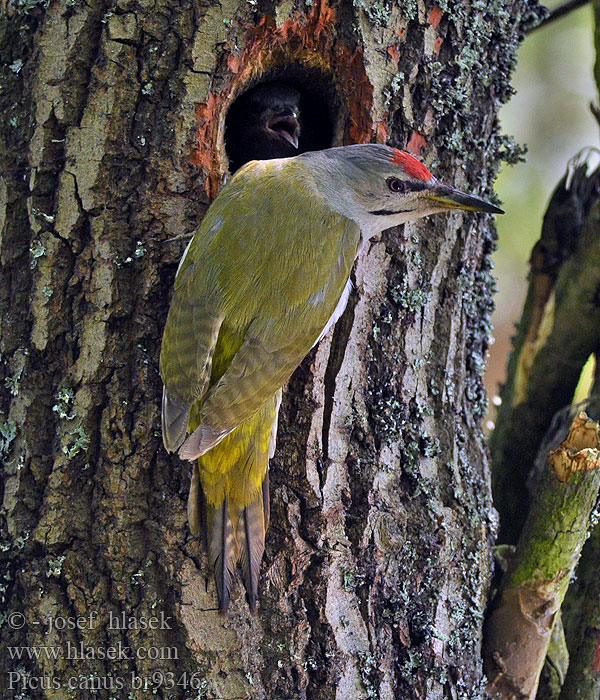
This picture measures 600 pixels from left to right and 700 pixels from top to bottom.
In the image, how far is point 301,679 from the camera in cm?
236

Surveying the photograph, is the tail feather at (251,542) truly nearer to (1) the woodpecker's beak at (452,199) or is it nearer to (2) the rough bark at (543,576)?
(2) the rough bark at (543,576)

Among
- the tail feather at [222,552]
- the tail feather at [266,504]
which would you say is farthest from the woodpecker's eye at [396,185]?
the tail feather at [222,552]

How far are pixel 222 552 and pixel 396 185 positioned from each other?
1301 millimetres

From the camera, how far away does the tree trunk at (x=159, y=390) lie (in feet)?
7.75

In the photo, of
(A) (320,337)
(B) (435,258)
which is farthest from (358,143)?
(A) (320,337)

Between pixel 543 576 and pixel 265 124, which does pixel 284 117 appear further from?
pixel 543 576

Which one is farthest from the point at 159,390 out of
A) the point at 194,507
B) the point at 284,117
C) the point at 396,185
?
the point at 284,117

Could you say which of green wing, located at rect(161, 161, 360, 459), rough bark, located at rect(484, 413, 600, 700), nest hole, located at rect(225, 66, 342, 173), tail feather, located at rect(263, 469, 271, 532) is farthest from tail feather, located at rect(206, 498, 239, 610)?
nest hole, located at rect(225, 66, 342, 173)

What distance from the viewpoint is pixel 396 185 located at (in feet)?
8.87

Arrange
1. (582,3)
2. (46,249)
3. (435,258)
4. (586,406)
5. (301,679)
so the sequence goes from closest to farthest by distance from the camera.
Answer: (301,679)
(46,249)
(435,258)
(586,406)
(582,3)

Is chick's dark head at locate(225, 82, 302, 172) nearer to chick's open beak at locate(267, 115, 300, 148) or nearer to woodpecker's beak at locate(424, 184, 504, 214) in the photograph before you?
chick's open beak at locate(267, 115, 300, 148)

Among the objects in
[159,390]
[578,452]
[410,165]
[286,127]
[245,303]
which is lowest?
[578,452]

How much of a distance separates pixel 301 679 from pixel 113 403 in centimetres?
98

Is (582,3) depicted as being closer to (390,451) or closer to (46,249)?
(390,451)
